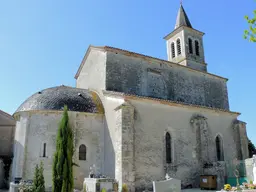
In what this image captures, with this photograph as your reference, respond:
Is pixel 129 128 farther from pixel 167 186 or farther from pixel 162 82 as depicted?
pixel 162 82

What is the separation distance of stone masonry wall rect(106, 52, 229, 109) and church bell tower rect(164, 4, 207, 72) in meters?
2.28

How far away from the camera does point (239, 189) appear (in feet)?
36.3

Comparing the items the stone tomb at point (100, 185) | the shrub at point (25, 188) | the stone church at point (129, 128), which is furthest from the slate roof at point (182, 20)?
the shrub at point (25, 188)

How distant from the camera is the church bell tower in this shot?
26.3 metres

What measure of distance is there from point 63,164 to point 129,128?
177 inches

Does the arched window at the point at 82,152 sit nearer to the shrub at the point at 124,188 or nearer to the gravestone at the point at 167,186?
the shrub at the point at 124,188

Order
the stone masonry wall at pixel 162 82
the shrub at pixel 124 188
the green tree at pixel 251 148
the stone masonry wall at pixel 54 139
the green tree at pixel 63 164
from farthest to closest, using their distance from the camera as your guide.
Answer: the green tree at pixel 251 148, the stone masonry wall at pixel 162 82, the stone masonry wall at pixel 54 139, the shrub at pixel 124 188, the green tree at pixel 63 164

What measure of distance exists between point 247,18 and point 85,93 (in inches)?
486

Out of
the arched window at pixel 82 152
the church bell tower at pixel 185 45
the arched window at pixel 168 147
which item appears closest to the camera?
the arched window at pixel 82 152

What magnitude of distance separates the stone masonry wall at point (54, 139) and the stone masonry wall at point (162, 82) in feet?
10.5

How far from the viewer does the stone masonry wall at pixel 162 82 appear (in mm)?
19609

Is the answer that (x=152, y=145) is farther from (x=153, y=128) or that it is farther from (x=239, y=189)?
(x=239, y=189)

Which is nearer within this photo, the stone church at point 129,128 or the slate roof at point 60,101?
the stone church at point 129,128

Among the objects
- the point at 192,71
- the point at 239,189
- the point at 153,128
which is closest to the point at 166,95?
the point at 192,71
